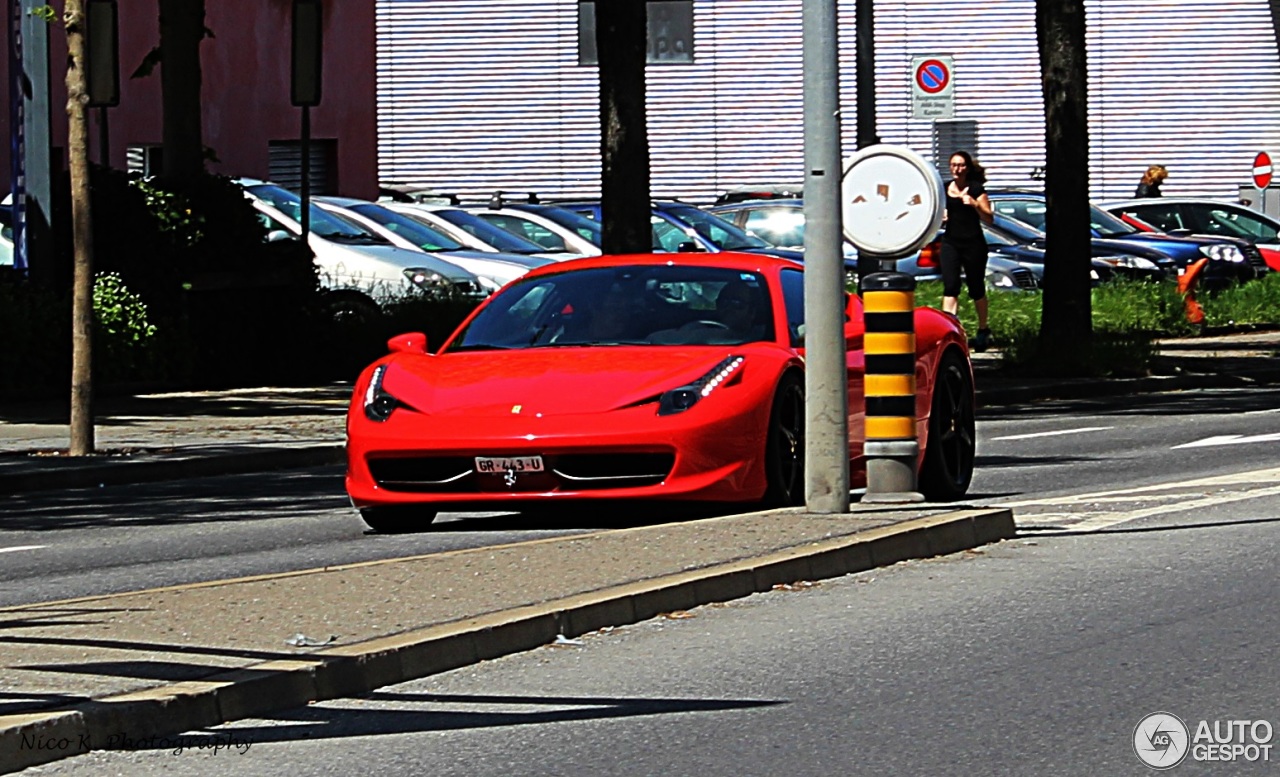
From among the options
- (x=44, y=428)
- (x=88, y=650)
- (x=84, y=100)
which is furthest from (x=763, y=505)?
(x=44, y=428)

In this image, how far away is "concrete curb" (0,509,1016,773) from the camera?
7047 mm

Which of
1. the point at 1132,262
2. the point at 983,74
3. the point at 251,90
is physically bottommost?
the point at 1132,262

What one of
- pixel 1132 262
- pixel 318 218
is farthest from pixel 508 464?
pixel 1132 262

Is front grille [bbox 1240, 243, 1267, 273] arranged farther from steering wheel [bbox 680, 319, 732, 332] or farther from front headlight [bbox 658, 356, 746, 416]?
front headlight [bbox 658, 356, 746, 416]

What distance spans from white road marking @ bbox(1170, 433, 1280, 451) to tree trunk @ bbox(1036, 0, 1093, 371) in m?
6.45

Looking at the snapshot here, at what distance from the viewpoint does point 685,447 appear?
1209cm

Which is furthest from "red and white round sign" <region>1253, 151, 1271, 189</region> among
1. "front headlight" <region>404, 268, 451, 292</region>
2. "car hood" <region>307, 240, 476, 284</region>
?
"front headlight" <region>404, 268, 451, 292</region>

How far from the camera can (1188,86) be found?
5262 cm

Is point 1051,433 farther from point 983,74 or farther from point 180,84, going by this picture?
point 983,74

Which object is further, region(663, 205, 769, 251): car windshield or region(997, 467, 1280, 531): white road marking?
region(663, 205, 769, 251): car windshield

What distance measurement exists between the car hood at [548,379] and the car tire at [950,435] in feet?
4.06

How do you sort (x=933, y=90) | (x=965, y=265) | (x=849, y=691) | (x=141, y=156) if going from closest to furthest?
(x=849, y=691), (x=965, y=265), (x=933, y=90), (x=141, y=156)

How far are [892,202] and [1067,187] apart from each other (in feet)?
42.7

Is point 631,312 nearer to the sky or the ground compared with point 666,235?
nearer to the ground
